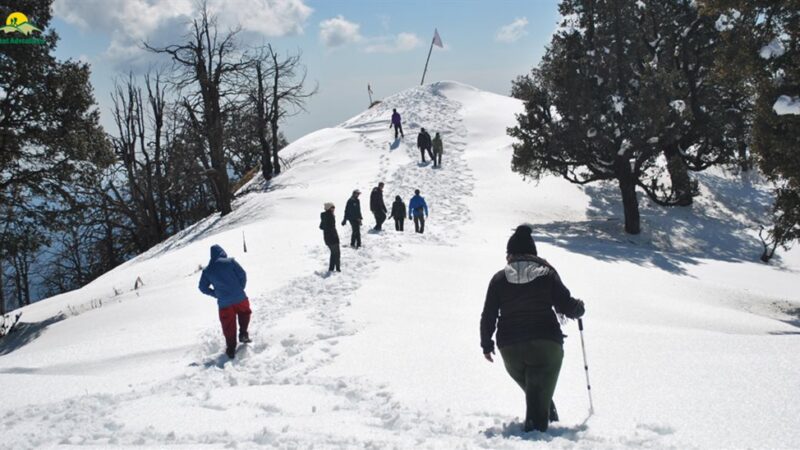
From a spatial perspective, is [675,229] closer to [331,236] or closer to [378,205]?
[378,205]

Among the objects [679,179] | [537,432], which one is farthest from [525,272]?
[679,179]

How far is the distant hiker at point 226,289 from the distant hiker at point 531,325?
4.56 metres

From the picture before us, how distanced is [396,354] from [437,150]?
23275 millimetres

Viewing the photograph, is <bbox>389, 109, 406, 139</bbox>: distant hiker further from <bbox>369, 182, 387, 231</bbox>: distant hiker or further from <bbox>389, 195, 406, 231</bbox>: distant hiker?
<bbox>369, 182, 387, 231</bbox>: distant hiker

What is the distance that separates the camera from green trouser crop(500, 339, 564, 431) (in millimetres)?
4832

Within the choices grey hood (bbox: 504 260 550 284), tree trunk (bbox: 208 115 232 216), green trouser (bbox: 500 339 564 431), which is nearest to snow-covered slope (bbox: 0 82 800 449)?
green trouser (bbox: 500 339 564 431)

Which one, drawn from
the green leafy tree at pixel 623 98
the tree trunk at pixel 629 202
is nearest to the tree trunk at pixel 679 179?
the green leafy tree at pixel 623 98

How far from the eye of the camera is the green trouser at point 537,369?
483cm

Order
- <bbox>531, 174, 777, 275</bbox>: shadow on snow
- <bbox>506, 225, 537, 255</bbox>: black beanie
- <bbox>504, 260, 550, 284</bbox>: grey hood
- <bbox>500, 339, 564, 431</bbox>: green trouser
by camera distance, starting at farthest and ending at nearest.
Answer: <bbox>531, 174, 777, 275</bbox>: shadow on snow → <bbox>506, 225, 537, 255</bbox>: black beanie → <bbox>504, 260, 550, 284</bbox>: grey hood → <bbox>500, 339, 564, 431</bbox>: green trouser

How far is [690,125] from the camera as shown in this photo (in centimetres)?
2355

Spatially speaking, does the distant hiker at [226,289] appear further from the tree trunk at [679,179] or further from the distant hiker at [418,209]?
the tree trunk at [679,179]

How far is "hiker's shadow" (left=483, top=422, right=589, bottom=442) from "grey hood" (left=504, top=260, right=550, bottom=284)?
1.33m

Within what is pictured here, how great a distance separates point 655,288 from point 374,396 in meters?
10.2

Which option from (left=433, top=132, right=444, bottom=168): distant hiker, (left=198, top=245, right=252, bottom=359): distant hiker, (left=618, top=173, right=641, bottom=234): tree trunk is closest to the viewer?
(left=198, top=245, right=252, bottom=359): distant hiker
